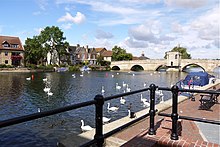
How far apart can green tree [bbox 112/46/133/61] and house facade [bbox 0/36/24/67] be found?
44172mm

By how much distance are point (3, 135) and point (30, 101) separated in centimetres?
933

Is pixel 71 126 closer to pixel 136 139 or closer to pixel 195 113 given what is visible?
pixel 195 113

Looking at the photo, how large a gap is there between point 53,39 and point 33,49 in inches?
323

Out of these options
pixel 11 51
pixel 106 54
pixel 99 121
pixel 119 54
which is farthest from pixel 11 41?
pixel 99 121

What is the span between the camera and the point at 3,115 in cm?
1518

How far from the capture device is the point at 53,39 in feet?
251

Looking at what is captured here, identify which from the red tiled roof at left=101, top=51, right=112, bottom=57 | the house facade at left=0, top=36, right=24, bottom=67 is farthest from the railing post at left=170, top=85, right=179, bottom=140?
the red tiled roof at left=101, top=51, right=112, bottom=57

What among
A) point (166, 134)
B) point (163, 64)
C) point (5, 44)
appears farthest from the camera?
point (163, 64)

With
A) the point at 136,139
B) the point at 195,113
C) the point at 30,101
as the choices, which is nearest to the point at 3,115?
the point at 30,101

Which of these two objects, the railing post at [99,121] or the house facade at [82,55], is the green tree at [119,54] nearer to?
the house facade at [82,55]

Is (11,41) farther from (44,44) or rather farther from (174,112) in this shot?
(174,112)

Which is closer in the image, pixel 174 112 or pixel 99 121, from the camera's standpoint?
pixel 99 121

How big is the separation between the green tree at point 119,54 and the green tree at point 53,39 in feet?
97.7

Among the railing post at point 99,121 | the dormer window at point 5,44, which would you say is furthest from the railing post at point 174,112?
the dormer window at point 5,44
